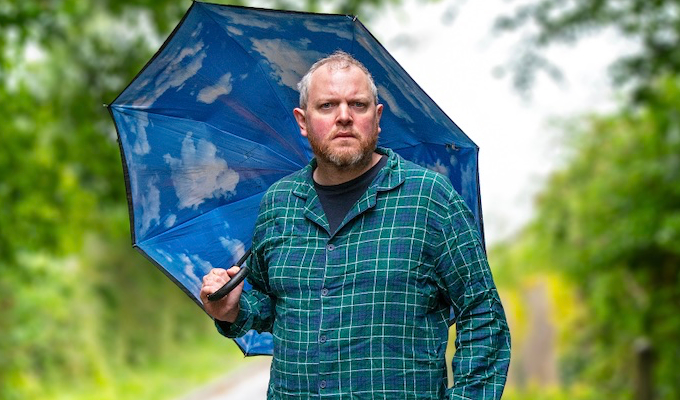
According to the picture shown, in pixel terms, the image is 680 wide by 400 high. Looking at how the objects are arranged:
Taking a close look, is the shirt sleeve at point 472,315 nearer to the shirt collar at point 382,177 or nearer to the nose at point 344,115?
the shirt collar at point 382,177

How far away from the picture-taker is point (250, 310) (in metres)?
3.04

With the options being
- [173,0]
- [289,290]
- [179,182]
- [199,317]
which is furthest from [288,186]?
[199,317]

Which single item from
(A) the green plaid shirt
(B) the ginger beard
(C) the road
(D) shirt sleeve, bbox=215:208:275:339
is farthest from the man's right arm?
(C) the road

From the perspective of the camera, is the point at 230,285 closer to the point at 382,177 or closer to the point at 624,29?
the point at 382,177

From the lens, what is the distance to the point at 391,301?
8.80 feet

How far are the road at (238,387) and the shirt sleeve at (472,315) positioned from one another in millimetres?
15733

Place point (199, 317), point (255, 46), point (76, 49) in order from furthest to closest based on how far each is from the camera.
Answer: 1. point (199, 317)
2. point (76, 49)
3. point (255, 46)

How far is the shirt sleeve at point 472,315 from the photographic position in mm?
2672

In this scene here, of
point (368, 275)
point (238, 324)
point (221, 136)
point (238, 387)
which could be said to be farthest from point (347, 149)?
point (238, 387)

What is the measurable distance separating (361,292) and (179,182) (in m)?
1.01

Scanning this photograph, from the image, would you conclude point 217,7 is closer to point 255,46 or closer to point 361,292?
point 255,46

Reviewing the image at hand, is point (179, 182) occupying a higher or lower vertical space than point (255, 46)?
lower

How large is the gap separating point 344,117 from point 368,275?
0.45 m

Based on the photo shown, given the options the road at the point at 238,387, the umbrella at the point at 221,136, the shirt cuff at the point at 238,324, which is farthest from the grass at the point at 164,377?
the shirt cuff at the point at 238,324
